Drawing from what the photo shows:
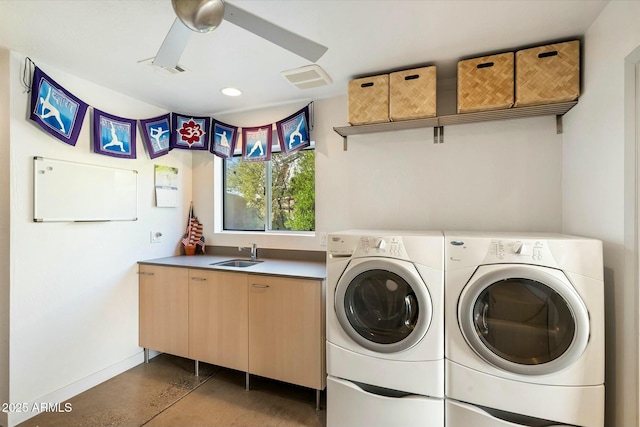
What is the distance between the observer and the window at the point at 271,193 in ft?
9.56

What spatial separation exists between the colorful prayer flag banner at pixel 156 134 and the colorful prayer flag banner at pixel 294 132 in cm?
109

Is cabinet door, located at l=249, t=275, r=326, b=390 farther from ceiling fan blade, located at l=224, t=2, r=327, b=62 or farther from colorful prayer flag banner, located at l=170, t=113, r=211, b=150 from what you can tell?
colorful prayer flag banner, located at l=170, t=113, r=211, b=150

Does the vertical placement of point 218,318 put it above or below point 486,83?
below

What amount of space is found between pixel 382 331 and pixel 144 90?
2.62 meters

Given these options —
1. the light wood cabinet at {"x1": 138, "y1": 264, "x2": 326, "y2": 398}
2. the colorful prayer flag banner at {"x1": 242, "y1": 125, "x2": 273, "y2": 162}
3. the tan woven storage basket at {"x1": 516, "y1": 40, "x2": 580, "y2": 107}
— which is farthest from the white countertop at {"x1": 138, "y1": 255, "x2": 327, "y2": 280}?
the tan woven storage basket at {"x1": 516, "y1": 40, "x2": 580, "y2": 107}

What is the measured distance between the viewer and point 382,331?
1.72 m

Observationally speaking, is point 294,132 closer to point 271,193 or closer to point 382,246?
Answer: point 271,193

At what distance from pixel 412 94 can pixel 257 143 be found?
1.51 m

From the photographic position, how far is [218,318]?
234 cm

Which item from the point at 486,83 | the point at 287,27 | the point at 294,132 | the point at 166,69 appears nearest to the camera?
the point at 287,27

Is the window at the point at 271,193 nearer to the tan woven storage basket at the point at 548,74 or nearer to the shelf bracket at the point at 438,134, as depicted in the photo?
the shelf bracket at the point at 438,134

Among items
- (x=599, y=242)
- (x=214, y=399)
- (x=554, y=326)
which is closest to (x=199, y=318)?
(x=214, y=399)

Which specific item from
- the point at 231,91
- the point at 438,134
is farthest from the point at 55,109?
the point at 438,134

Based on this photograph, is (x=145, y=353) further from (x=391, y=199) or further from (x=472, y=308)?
(x=472, y=308)
